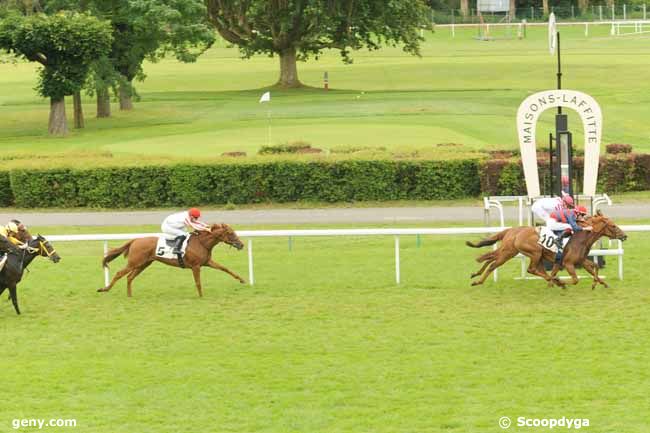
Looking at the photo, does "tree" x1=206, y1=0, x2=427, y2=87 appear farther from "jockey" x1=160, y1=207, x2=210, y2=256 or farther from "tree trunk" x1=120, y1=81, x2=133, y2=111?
"jockey" x1=160, y1=207, x2=210, y2=256

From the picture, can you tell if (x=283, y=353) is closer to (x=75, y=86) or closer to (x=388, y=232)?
(x=388, y=232)

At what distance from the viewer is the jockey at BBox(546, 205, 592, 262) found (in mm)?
16109

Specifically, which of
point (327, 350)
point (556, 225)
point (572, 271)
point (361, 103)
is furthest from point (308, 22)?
point (327, 350)

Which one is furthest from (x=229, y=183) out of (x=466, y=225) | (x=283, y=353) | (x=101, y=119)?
(x=101, y=119)

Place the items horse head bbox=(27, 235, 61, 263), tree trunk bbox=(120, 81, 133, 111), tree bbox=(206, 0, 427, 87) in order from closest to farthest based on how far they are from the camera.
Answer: horse head bbox=(27, 235, 61, 263), tree trunk bbox=(120, 81, 133, 111), tree bbox=(206, 0, 427, 87)

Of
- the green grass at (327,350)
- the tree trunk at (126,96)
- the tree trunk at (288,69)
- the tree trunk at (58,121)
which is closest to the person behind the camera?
the green grass at (327,350)

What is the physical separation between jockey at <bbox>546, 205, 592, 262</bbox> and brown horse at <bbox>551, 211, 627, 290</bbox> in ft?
0.26

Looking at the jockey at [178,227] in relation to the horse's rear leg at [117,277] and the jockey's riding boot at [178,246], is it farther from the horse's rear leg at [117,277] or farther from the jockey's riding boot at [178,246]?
the horse's rear leg at [117,277]

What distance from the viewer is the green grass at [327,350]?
11.4m

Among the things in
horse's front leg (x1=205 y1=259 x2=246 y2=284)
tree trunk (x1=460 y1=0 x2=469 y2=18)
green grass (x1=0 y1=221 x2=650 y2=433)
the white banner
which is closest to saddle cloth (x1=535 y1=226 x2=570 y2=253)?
green grass (x1=0 y1=221 x2=650 y2=433)

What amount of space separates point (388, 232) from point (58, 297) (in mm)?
4575

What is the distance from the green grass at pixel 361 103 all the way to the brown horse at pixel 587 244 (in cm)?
960

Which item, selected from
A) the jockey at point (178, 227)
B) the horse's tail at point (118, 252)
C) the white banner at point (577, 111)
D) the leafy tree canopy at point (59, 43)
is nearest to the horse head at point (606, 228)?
the white banner at point (577, 111)

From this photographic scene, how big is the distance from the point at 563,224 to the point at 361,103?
2919cm
